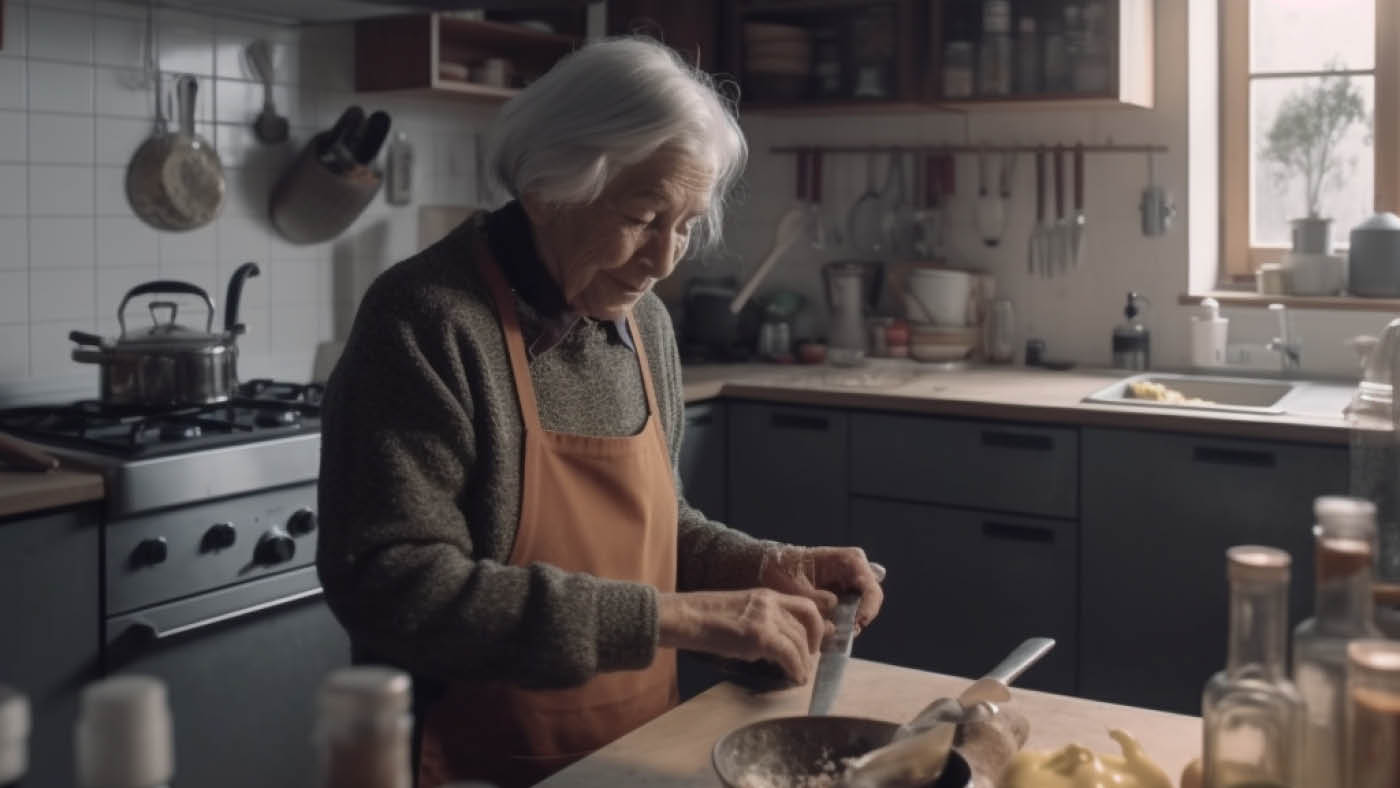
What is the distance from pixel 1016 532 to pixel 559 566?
6.01 feet

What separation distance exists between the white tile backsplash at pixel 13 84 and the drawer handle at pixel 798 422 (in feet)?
5.58

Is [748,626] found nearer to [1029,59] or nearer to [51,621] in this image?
[51,621]

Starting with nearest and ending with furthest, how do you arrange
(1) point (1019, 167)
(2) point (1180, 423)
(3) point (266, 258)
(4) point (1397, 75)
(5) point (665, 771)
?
(5) point (665, 771) → (2) point (1180, 423) → (3) point (266, 258) → (4) point (1397, 75) → (1) point (1019, 167)

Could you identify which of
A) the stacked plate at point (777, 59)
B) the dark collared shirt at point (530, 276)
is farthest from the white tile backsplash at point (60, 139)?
the stacked plate at point (777, 59)

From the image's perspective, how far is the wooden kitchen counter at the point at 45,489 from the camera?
2.18 m

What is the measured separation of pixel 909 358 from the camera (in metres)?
3.94

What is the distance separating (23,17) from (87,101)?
0.63 ft

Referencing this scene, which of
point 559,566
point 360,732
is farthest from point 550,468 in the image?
point 360,732

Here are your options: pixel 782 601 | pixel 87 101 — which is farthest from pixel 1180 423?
pixel 87 101

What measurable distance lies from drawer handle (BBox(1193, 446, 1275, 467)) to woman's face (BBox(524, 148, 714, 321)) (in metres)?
1.69

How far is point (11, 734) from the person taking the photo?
567 mm

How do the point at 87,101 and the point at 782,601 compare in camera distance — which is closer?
the point at 782,601

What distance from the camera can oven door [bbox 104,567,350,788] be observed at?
7.84 feet

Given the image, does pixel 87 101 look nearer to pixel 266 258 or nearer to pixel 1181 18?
pixel 266 258
